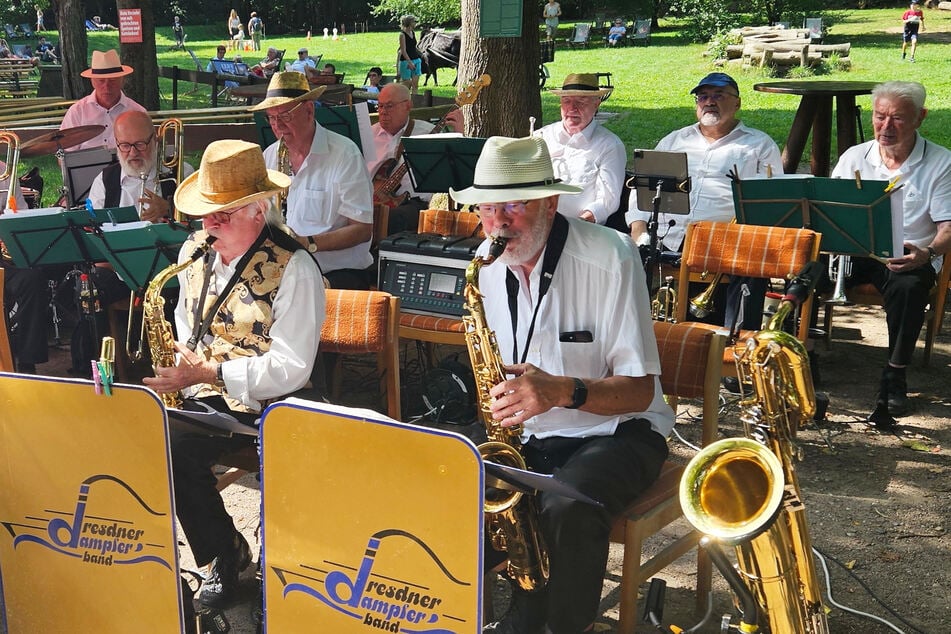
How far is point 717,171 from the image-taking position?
20.4 feet

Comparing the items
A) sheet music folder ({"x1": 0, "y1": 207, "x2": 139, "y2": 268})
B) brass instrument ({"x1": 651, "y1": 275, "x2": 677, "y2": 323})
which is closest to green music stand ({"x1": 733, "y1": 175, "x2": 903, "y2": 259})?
brass instrument ({"x1": 651, "y1": 275, "x2": 677, "y2": 323})

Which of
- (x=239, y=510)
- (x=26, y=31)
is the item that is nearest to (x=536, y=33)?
(x=239, y=510)

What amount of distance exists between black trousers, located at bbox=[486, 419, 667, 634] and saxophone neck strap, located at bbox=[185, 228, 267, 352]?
49.6 inches

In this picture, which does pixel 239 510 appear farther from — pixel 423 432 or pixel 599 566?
pixel 423 432

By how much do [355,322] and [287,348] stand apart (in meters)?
0.48

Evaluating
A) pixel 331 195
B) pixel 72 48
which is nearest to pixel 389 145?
pixel 331 195

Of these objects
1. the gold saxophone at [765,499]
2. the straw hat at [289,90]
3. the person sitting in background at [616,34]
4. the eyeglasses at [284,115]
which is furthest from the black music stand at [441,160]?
the person sitting in background at [616,34]

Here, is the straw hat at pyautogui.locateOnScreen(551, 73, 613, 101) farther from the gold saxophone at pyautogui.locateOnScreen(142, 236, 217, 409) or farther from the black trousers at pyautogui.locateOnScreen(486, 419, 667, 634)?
the black trousers at pyautogui.locateOnScreen(486, 419, 667, 634)

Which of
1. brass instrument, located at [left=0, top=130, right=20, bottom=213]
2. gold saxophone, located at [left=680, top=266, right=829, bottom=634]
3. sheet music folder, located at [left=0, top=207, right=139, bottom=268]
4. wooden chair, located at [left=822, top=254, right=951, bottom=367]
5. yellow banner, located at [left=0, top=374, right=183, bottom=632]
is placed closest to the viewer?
gold saxophone, located at [left=680, top=266, right=829, bottom=634]

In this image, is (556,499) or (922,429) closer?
(556,499)

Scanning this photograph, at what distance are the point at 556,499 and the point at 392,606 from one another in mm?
696

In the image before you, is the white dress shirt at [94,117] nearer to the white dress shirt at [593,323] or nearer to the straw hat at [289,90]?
the straw hat at [289,90]

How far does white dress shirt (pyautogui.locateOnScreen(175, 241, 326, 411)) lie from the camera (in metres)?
3.46

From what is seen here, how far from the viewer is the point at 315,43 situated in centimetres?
A: 3741
